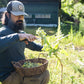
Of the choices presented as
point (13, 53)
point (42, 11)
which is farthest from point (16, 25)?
point (42, 11)

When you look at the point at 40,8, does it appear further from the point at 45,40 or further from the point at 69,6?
the point at 45,40

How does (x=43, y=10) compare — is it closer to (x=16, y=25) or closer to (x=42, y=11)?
(x=42, y=11)

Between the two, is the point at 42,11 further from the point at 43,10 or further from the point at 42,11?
the point at 43,10

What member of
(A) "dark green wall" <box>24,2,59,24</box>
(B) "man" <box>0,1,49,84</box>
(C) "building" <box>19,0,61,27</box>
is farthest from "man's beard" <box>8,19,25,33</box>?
(A) "dark green wall" <box>24,2,59,24</box>

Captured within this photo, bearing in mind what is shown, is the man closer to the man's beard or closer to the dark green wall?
the man's beard

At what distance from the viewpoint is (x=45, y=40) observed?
248 centimetres

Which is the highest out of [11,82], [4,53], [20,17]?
[20,17]

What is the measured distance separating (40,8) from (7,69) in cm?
1384

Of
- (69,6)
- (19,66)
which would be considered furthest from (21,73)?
(69,6)

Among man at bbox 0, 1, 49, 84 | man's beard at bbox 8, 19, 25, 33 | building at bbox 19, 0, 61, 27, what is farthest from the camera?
building at bbox 19, 0, 61, 27

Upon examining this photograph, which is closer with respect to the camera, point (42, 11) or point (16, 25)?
point (16, 25)

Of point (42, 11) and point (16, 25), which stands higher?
point (16, 25)

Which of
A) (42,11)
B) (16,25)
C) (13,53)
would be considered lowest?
(42,11)

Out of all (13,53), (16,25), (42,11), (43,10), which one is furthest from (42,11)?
(13,53)
